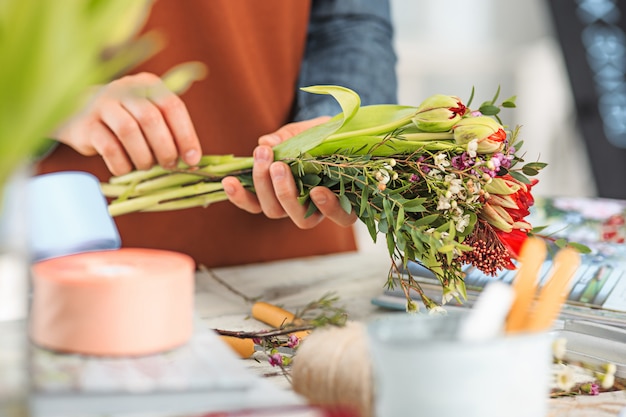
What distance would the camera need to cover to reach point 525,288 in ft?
1.37

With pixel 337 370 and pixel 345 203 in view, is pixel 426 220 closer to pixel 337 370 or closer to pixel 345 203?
pixel 345 203

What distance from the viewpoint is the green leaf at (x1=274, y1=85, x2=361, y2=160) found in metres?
0.67

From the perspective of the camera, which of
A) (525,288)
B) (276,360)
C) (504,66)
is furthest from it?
(504,66)

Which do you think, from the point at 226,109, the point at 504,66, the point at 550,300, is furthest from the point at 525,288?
the point at 504,66

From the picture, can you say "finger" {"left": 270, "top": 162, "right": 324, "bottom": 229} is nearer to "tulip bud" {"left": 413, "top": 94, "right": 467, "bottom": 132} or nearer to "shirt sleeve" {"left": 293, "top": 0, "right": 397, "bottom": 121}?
"tulip bud" {"left": 413, "top": 94, "right": 467, "bottom": 132}

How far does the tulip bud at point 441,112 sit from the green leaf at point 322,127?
0.21 feet

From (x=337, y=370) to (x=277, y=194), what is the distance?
321mm

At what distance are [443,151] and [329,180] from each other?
4.8 inches

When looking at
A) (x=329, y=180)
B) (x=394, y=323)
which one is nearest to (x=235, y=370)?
(x=394, y=323)

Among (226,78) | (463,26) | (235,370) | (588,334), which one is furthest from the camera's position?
(463,26)

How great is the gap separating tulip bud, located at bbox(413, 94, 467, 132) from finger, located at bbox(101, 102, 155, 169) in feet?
1.08

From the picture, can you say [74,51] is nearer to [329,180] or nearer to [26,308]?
[26,308]

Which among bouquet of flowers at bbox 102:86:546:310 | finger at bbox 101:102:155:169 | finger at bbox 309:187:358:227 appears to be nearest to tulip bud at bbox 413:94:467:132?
bouquet of flowers at bbox 102:86:546:310

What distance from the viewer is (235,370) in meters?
0.42
